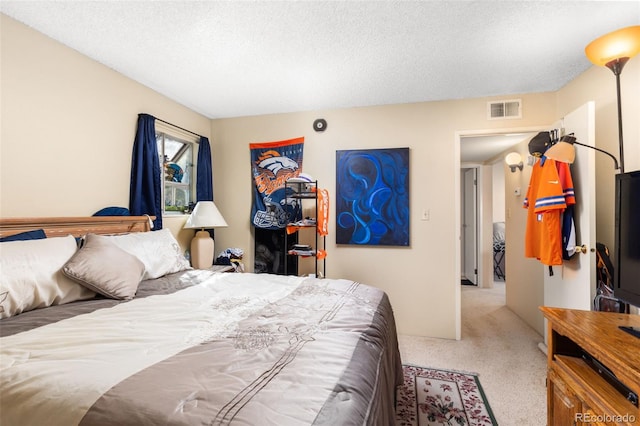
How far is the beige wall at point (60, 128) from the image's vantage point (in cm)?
184

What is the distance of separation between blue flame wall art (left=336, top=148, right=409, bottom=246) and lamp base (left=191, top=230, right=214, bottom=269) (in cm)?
140

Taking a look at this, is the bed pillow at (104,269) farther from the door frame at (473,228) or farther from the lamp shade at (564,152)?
the door frame at (473,228)

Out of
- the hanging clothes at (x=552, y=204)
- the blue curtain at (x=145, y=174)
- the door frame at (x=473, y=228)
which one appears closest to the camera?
the hanging clothes at (x=552, y=204)

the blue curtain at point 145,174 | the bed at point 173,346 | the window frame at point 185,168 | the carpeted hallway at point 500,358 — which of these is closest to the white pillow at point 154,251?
the bed at point 173,346

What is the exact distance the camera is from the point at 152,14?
180cm

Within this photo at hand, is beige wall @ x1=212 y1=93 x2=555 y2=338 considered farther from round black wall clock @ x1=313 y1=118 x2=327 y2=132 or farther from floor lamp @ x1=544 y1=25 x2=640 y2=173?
floor lamp @ x1=544 y1=25 x2=640 y2=173

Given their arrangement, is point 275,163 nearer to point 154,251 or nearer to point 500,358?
point 154,251

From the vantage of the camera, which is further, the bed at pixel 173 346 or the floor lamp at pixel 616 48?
the floor lamp at pixel 616 48

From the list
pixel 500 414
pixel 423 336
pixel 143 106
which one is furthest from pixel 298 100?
pixel 500 414

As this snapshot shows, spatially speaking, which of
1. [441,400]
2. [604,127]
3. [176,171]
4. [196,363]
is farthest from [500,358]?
[176,171]

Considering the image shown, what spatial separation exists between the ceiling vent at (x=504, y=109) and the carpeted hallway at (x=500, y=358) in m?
2.22

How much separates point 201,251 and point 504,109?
3395 millimetres

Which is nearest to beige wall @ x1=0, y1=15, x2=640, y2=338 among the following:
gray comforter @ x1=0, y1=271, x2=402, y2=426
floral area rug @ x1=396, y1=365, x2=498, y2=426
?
floral area rug @ x1=396, y1=365, x2=498, y2=426

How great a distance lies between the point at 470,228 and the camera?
5.41m
